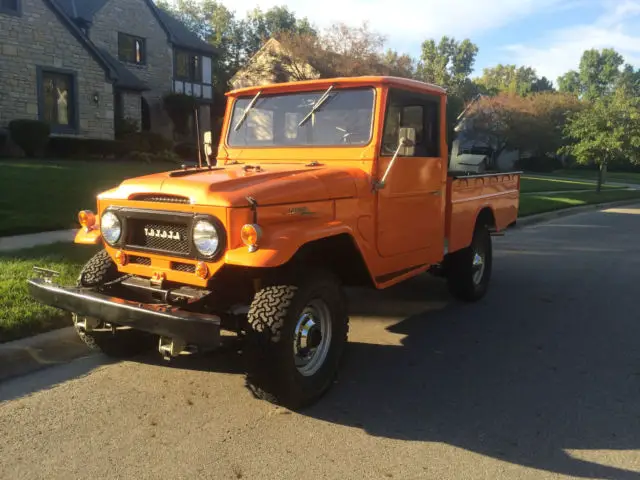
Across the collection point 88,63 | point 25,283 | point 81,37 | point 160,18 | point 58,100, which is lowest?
point 25,283

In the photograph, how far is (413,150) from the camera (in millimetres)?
5070

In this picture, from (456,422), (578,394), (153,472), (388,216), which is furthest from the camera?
(388,216)

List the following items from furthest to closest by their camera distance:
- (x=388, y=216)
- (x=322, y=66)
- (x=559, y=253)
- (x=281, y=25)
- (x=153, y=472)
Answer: (x=281, y=25)
(x=322, y=66)
(x=559, y=253)
(x=388, y=216)
(x=153, y=472)

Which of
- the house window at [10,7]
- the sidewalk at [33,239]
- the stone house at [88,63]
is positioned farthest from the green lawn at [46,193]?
the house window at [10,7]

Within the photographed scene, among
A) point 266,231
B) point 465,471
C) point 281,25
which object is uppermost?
point 281,25

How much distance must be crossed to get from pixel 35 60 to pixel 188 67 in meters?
12.8

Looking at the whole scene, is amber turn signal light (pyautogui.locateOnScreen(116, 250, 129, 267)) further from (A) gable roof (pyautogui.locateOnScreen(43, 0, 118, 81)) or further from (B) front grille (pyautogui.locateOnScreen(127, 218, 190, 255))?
(A) gable roof (pyautogui.locateOnScreen(43, 0, 118, 81))

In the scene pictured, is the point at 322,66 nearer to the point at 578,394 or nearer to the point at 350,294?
the point at 350,294

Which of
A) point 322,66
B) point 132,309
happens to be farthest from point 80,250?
point 322,66

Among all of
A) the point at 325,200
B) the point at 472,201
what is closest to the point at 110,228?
the point at 325,200

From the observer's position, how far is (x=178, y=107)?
30125mm

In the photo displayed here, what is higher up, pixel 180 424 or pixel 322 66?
pixel 322 66

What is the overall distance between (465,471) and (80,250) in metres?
5.84

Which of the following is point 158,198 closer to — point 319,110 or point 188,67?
point 319,110
